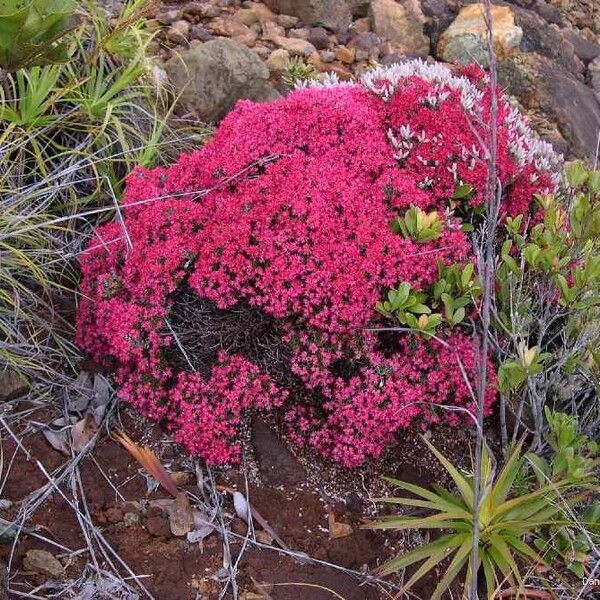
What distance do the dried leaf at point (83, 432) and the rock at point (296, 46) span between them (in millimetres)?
3559

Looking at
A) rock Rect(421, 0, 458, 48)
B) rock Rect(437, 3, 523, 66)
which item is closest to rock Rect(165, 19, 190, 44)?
rock Rect(437, 3, 523, 66)

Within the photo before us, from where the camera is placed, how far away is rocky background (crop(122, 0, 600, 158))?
4789 mm

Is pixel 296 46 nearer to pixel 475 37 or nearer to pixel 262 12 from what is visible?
pixel 262 12

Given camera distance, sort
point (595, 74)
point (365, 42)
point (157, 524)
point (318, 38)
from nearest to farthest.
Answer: point (157, 524)
point (318, 38)
point (365, 42)
point (595, 74)

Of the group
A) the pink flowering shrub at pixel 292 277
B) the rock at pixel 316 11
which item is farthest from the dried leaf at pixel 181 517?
the rock at pixel 316 11

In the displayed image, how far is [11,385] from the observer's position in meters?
3.18

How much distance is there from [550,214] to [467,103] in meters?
0.85

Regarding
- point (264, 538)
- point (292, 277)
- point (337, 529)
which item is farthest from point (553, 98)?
point (264, 538)

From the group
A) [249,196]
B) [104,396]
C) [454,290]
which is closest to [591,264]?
[454,290]

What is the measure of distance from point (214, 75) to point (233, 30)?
1.19 metres

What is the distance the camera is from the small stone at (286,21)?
19.9 ft

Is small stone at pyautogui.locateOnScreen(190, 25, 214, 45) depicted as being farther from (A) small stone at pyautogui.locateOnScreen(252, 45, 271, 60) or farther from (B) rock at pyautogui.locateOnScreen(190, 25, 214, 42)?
(A) small stone at pyautogui.locateOnScreen(252, 45, 271, 60)

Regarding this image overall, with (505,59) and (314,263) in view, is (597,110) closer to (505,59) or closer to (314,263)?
(505,59)

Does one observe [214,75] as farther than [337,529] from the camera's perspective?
Yes
